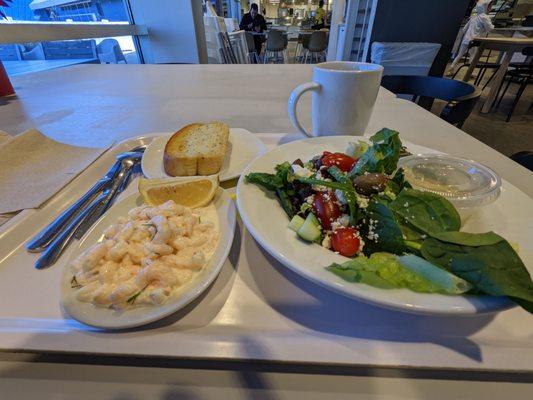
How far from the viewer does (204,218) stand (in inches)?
22.1

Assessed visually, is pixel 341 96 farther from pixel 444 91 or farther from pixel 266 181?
pixel 444 91

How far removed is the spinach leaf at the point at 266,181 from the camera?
537mm

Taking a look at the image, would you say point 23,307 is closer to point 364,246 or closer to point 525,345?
point 364,246

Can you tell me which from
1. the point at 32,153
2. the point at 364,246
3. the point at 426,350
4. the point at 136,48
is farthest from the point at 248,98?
the point at 136,48

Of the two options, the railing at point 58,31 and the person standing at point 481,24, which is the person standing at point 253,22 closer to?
the railing at point 58,31

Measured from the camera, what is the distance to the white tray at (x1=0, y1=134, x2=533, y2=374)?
342mm

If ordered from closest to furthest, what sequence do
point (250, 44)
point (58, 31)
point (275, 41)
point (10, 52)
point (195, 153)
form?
1. point (195, 153)
2. point (10, 52)
3. point (58, 31)
4. point (250, 44)
5. point (275, 41)

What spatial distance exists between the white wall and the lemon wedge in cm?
447

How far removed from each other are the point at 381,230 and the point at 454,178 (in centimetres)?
26

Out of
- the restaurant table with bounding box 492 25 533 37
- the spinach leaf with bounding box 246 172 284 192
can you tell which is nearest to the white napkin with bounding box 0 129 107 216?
the spinach leaf with bounding box 246 172 284 192

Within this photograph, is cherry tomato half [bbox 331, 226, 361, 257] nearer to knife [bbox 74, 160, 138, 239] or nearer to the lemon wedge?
the lemon wedge

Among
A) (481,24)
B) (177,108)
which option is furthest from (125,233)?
(481,24)

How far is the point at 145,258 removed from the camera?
445 millimetres

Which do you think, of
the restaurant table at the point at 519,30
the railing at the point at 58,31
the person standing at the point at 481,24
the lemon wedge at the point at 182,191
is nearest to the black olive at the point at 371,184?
the lemon wedge at the point at 182,191
